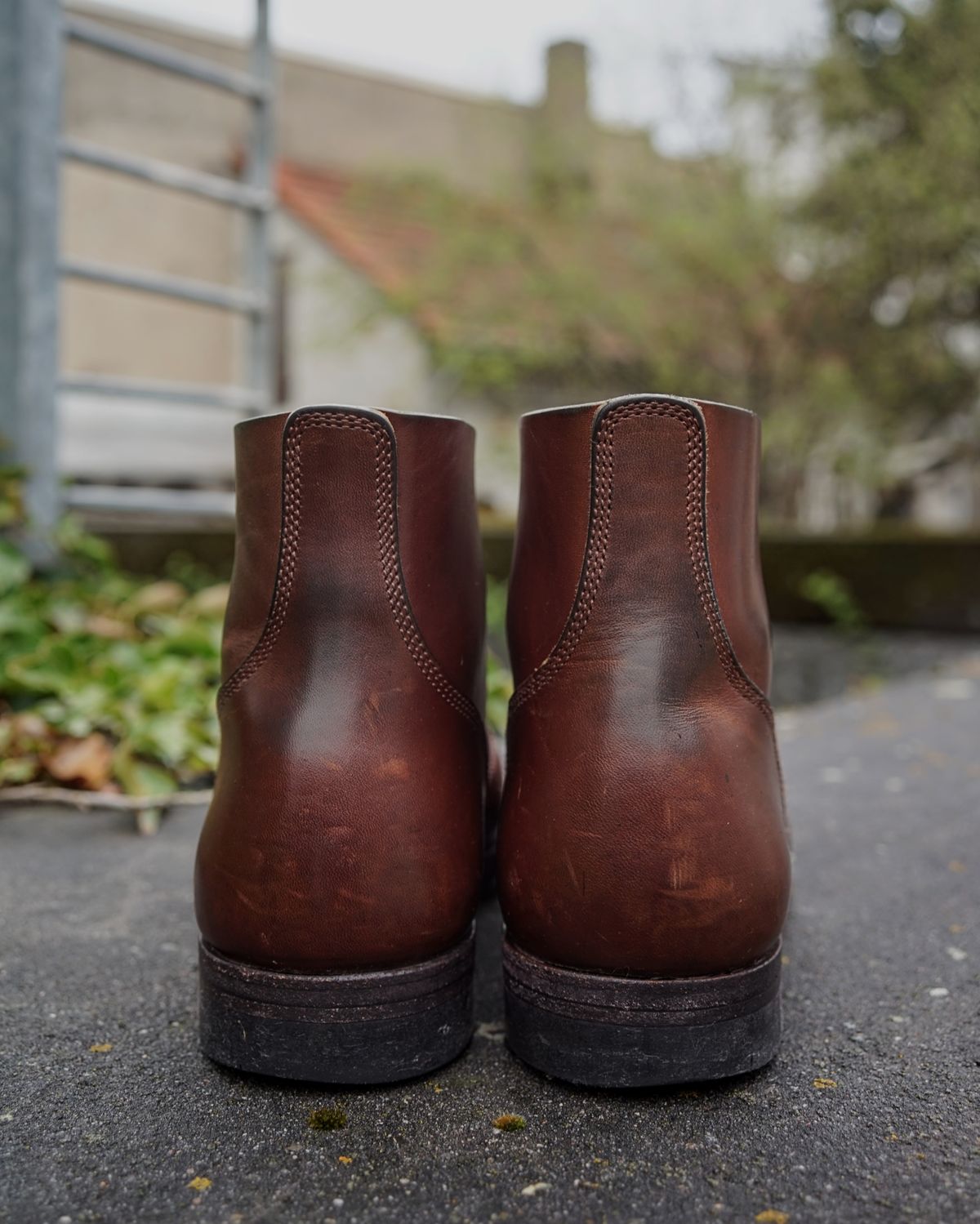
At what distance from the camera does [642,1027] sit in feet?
3.07

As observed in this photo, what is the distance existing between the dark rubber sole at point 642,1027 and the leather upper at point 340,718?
0.12 metres

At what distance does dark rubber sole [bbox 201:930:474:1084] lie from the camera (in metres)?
0.95

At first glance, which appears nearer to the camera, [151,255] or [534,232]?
[534,232]

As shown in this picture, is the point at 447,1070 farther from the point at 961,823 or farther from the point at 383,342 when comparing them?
Result: the point at 383,342

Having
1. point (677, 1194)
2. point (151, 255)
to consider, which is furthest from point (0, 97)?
point (151, 255)

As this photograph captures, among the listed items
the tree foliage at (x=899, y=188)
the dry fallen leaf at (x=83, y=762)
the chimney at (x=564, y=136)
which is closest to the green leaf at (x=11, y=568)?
the dry fallen leaf at (x=83, y=762)

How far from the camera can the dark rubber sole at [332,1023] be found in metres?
0.95

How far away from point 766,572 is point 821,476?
450cm

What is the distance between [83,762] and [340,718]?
121cm

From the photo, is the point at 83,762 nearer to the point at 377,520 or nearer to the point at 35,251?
the point at 377,520

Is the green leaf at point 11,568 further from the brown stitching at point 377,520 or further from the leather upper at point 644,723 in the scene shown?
the leather upper at point 644,723

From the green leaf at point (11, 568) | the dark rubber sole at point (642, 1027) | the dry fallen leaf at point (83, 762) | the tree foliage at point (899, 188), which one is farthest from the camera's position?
the tree foliage at point (899, 188)

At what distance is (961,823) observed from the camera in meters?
1.94

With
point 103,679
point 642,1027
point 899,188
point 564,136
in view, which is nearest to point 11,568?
point 103,679
